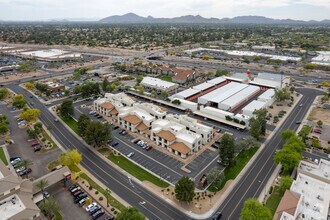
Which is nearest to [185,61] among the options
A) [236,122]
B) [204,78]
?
[204,78]

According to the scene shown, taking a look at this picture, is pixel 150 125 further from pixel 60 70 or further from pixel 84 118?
pixel 60 70

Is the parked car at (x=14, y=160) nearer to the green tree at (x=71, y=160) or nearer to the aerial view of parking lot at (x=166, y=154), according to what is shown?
the aerial view of parking lot at (x=166, y=154)

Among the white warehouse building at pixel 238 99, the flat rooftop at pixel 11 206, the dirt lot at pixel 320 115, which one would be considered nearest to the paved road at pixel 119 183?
the flat rooftop at pixel 11 206

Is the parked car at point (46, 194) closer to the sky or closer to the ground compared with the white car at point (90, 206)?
closer to the sky

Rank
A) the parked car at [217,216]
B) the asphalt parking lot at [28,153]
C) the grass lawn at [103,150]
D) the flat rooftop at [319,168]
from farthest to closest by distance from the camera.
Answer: the grass lawn at [103,150]
the asphalt parking lot at [28,153]
the flat rooftop at [319,168]
the parked car at [217,216]

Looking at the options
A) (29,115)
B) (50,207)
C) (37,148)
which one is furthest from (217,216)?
(29,115)

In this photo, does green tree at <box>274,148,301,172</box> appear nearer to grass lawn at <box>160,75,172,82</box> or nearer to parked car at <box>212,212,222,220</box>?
parked car at <box>212,212,222,220</box>

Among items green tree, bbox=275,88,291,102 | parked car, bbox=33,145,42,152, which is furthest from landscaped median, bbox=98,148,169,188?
green tree, bbox=275,88,291,102
